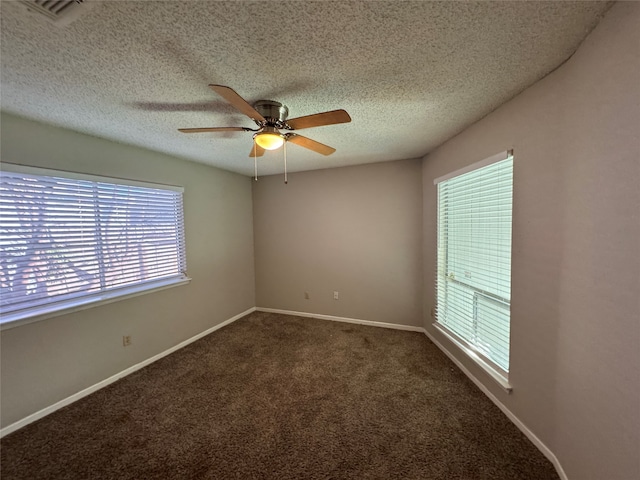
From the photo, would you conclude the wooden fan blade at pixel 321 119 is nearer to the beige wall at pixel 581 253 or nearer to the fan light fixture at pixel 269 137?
the fan light fixture at pixel 269 137

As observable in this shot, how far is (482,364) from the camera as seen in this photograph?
2.04 metres

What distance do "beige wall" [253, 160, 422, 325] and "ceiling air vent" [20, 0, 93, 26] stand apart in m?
2.95

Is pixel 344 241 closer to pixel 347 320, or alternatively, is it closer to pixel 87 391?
pixel 347 320

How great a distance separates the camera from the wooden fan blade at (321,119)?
54.8 inches

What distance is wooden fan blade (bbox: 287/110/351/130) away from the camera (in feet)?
4.57

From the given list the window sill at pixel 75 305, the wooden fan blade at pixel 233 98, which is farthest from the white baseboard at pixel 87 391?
the wooden fan blade at pixel 233 98

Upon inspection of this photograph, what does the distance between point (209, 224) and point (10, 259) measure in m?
1.82

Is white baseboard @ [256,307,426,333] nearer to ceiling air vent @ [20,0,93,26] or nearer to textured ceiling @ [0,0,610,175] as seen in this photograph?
textured ceiling @ [0,0,610,175]

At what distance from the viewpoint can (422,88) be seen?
1.53 m

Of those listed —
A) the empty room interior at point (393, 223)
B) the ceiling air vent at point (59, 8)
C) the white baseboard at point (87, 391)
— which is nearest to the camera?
the ceiling air vent at point (59, 8)

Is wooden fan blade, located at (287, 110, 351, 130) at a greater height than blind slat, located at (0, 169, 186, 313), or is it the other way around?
wooden fan blade, located at (287, 110, 351, 130)

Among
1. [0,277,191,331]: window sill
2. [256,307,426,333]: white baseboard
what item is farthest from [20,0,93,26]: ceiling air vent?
[256,307,426,333]: white baseboard

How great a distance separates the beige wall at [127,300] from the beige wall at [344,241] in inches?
16.9

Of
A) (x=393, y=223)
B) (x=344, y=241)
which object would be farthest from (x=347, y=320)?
(x=393, y=223)
